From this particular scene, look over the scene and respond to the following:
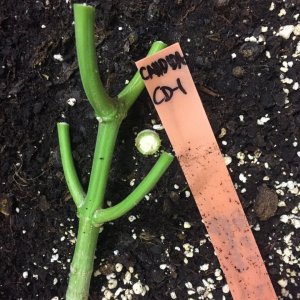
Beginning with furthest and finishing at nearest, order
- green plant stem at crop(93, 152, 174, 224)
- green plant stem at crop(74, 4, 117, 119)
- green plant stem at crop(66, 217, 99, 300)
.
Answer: green plant stem at crop(66, 217, 99, 300)
green plant stem at crop(93, 152, 174, 224)
green plant stem at crop(74, 4, 117, 119)

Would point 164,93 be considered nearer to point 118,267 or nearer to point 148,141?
point 148,141

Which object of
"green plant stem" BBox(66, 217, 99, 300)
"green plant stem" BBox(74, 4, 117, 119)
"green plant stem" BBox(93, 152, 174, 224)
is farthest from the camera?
"green plant stem" BBox(66, 217, 99, 300)

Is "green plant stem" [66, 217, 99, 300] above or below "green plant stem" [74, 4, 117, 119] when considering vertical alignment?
below

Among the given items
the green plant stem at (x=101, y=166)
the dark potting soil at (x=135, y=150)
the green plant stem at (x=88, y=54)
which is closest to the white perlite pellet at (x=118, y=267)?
the dark potting soil at (x=135, y=150)

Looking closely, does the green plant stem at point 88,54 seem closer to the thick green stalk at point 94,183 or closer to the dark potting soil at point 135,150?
the thick green stalk at point 94,183

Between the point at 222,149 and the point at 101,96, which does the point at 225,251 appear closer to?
the point at 222,149

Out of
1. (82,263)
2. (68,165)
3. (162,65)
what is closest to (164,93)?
(162,65)

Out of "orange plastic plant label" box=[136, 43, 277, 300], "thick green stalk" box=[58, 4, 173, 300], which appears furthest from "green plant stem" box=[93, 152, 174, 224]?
"orange plastic plant label" box=[136, 43, 277, 300]

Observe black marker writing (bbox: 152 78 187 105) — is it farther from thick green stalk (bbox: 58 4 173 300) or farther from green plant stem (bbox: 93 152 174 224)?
green plant stem (bbox: 93 152 174 224)
